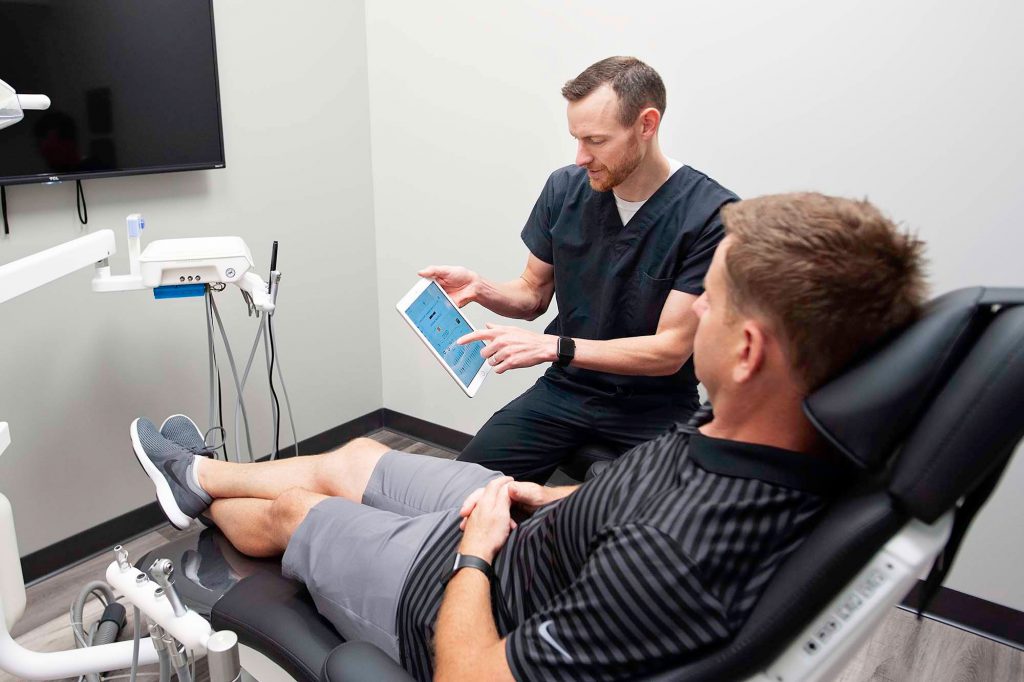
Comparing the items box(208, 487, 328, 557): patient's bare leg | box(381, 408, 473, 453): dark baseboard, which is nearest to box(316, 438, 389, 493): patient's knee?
box(208, 487, 328, 557): patient's bare leg

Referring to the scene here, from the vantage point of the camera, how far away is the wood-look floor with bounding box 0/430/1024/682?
178cm

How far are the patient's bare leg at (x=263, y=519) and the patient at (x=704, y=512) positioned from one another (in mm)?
A: 228

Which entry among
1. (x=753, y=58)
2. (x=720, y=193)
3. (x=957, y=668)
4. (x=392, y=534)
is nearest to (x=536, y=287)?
(x=720, y=193)

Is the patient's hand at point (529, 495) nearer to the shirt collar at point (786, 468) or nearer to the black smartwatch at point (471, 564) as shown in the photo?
the black smartwatch at point (471, 564)

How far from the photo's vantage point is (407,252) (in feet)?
9.39

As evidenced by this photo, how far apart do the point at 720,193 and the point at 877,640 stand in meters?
1.22

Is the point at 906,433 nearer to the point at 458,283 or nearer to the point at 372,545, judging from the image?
the point at 372,545

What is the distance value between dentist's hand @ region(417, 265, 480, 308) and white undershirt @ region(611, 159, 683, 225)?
1.37 ft

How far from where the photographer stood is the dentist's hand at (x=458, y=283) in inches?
75.5

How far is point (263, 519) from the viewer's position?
1.48 meters

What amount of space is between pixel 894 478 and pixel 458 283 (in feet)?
4.34

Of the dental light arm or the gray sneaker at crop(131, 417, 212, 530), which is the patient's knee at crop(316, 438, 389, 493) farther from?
the dental light arm

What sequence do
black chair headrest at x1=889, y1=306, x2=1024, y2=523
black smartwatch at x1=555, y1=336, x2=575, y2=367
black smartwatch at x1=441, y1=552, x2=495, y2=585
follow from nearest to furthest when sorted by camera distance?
black chair headrest at x1=889, y1=306, x2=1024, y2=523
black smartwatch at x1=441, y1=552, x2=495, y2=585
black smartwatch at x1=555, y1=336, x2=575, y2=367

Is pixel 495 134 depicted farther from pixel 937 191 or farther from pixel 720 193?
pixel 937 191
